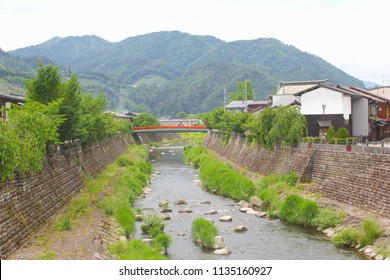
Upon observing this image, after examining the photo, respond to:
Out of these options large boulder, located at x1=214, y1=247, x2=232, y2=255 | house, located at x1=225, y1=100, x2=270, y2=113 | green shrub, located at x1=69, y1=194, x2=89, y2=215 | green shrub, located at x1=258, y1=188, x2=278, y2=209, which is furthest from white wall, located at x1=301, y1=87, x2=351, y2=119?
house, located at x1=225, y1=100, x2=270, y2=113

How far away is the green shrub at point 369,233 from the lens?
2130 cm

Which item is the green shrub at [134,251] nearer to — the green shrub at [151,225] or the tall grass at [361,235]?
the green shrub at [151,225]

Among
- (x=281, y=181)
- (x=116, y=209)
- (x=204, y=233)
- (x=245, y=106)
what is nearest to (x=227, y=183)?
(x=281, y=181)

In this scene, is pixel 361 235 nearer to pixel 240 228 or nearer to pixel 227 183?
pixel 240 228

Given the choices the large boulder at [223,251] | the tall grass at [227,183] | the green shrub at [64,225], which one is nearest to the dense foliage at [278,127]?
the tall grass at [227,183]

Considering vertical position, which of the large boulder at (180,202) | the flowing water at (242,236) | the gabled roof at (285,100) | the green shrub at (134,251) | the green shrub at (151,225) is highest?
the gabled roof at (285,100)

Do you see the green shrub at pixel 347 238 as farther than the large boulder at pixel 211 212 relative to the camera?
No

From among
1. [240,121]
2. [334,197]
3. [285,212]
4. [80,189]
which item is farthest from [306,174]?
[240,121]

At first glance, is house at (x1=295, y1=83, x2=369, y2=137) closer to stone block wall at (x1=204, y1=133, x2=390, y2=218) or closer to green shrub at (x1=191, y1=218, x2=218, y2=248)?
stone block wall at (x1=204, y1=133, x2=390, y2=218)

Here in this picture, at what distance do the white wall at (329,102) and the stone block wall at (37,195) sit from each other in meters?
23.3

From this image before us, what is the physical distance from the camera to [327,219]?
25.5 meters

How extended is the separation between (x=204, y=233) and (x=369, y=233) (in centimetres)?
813

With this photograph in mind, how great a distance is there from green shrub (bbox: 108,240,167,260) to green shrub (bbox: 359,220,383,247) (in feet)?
31.6

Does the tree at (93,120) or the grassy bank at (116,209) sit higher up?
the tree at (93,120)
